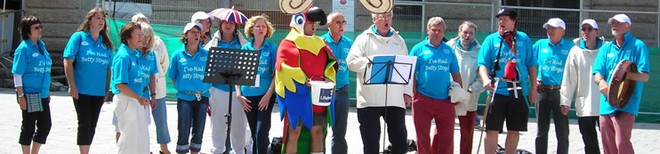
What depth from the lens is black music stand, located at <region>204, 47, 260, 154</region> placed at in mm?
9742

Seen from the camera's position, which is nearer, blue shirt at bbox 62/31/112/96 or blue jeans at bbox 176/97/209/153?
blue shirt at bbox 62/31/112/96

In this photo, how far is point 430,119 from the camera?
1049cm

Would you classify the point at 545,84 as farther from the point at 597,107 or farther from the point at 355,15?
the point at 355,15

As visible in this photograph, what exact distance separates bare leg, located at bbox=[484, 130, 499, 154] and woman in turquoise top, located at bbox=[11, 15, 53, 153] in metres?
4.54

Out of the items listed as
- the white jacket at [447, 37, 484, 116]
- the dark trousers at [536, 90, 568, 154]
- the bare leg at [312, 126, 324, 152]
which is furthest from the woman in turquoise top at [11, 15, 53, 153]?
the dark trousers at [536, 90, 568, 154]

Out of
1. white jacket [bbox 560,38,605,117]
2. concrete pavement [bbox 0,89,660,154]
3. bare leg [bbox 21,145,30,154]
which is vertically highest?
white jacket [bbox 560,38,605,117]

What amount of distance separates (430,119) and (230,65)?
218cm

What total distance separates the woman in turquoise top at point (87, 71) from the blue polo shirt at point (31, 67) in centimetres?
34

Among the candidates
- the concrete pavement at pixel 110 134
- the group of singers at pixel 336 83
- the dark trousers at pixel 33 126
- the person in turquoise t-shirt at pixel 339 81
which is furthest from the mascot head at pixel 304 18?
the concrete pavement at pixel 110 134

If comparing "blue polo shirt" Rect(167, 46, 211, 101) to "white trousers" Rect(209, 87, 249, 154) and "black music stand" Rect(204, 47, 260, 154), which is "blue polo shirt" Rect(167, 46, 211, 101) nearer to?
"white trousers" Rect(209, 87, 249, 154)

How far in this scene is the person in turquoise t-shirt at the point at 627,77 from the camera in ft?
32.3

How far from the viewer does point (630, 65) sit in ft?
32.2

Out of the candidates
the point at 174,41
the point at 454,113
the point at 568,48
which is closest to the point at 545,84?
the point at 568,48

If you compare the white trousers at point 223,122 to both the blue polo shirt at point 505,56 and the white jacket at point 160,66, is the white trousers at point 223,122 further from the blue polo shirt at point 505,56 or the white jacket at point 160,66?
the blue polo shirt at point 505,56
